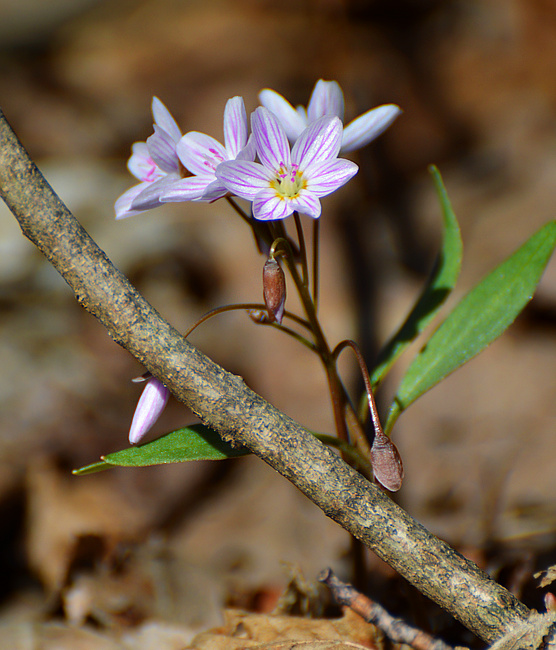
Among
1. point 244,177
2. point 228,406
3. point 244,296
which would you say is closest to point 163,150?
point 244,177

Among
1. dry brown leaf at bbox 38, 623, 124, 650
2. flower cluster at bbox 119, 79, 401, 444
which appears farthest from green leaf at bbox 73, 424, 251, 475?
dry brown leaf at bbox 38, 623, 124, 650

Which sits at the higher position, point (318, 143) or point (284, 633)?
point (318, 143)

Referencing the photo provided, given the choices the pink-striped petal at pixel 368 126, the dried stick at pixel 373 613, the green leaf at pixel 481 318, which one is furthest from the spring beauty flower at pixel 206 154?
the dried stick at pixel 373 613

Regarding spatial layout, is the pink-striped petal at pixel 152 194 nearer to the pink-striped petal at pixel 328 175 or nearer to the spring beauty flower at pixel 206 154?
the spring beauty flower at pixel 206 154

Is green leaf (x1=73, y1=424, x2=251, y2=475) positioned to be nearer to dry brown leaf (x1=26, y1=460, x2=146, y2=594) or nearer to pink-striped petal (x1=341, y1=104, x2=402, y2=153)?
pink-striped petal (x1=341, y1=104, x2=402, y2=153)

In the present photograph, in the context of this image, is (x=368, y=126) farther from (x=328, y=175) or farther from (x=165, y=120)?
(x=165, y=120)

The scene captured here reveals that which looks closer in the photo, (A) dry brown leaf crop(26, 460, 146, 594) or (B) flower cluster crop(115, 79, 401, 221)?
(B) flower cluster crop(115, 79, 401, 221)
